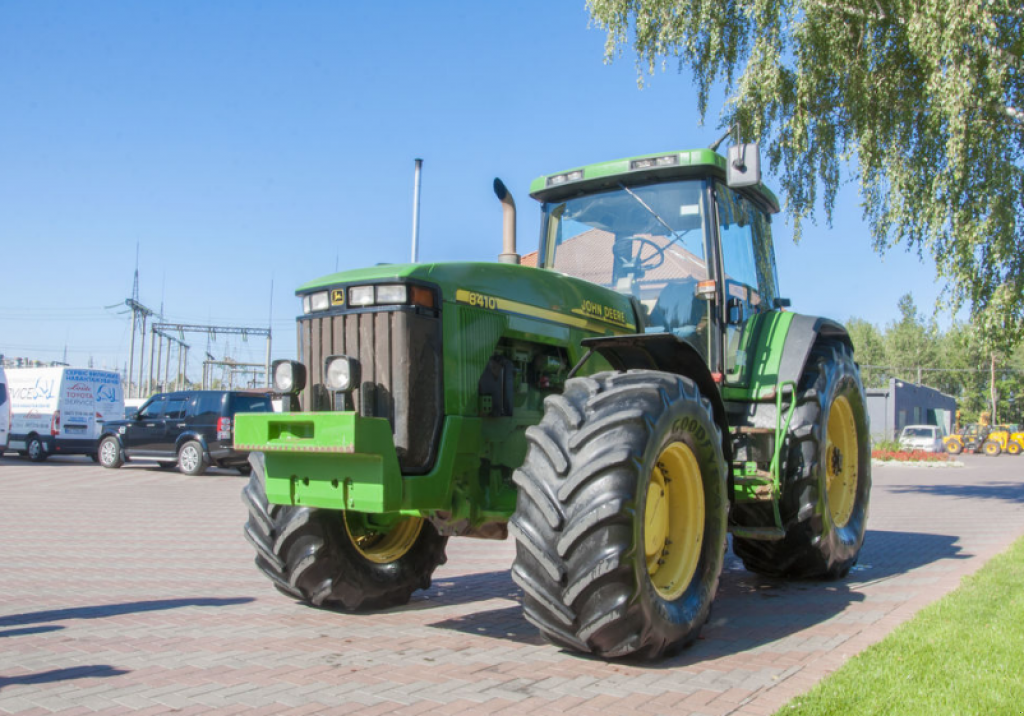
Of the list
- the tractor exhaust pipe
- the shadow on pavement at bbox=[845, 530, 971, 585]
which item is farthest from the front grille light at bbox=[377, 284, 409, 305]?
the shadow on pavement at bbox=[845, 530, 971, 585]

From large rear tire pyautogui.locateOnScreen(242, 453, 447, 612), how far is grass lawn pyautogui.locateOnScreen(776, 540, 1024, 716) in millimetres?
2749

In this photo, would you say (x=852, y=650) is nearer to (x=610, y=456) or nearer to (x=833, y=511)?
(x=610, y=456)

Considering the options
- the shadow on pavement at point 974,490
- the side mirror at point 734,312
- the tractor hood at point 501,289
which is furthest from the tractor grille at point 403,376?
the shadow on pavement at point 974,490

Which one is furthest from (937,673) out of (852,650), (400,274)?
(400,274)

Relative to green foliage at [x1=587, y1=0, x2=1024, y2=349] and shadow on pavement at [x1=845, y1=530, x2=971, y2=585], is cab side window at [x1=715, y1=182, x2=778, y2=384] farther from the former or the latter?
green foliage at [x1=587, y1=0, x2=1024, y2=349]

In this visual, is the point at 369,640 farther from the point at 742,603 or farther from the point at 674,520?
the point at 742,603

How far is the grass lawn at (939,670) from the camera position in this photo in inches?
137

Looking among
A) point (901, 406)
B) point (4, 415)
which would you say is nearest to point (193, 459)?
point (4, 415)

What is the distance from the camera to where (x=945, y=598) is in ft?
18.8

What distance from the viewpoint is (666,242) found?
20.5 feet

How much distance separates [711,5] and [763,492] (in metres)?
10.3

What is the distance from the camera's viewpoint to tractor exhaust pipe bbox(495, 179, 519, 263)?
574 cm

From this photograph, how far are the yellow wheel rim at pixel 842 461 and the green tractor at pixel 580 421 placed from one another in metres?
0.04

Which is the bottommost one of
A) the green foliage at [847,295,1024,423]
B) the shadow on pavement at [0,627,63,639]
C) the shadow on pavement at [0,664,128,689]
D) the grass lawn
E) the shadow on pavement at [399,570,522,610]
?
the shadow on pavement at [399,570,522,610]
